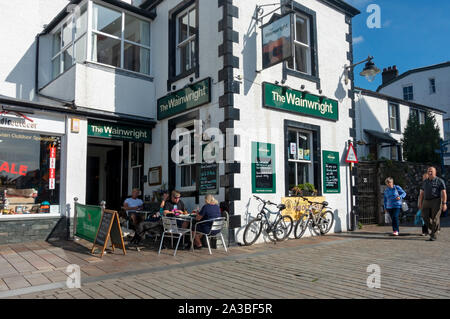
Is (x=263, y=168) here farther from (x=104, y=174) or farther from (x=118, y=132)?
(x=104, y=174)

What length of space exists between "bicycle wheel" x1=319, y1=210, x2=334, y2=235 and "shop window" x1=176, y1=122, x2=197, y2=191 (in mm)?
3833

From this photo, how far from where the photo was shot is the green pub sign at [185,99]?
380 inches

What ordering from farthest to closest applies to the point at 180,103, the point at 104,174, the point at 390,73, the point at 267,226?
the point at 390,73
the point at 104,174
the point at 180,103
the point at 267,226

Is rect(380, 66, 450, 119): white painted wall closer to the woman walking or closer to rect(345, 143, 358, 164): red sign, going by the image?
rect(345, 143, 358, 164): red sign

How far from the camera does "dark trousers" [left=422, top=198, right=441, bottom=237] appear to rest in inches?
371

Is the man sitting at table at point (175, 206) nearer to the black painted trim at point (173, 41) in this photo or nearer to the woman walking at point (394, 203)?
the black painted trim at point (173, 41)

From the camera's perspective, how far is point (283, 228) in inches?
378

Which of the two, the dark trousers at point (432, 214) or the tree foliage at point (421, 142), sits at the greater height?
the tree foliage at point (421, 142)

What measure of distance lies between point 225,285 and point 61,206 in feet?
19.6

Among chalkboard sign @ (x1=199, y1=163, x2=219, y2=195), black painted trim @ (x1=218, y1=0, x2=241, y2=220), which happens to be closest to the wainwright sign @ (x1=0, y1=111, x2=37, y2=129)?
chalkboard sign @ (x1=199, y1=163, x2=219, y2=195)

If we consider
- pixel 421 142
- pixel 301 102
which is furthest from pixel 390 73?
pixel 301 102

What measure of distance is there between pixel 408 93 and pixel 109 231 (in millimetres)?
28438

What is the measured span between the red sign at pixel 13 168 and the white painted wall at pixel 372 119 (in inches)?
579

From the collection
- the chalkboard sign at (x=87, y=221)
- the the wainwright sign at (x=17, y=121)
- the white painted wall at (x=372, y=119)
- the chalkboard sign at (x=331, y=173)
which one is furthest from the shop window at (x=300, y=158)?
the white painted wall at (x=372, y=119)
